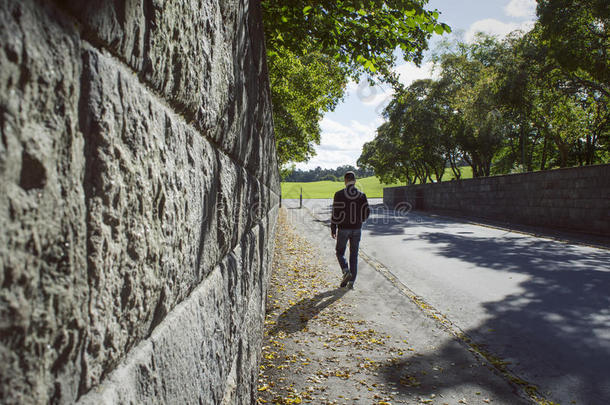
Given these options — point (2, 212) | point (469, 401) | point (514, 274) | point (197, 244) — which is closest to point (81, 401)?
point (2, 212)

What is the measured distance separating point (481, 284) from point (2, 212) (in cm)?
776

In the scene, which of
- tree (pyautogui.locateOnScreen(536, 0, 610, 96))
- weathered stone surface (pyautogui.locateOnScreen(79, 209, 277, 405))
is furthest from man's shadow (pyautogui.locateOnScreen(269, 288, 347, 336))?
tree (pyautogui.locateOnScreen(536, 0, 610, 96))

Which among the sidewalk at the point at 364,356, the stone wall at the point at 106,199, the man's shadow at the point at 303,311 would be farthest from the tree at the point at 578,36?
the stone wall at the point at 106,199

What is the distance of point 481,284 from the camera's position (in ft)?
23.9

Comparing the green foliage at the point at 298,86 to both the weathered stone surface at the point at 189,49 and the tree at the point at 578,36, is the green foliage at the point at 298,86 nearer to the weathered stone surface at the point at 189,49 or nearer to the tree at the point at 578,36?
the tree at the point at 578,36

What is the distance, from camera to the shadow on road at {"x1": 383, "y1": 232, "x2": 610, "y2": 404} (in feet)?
12.4

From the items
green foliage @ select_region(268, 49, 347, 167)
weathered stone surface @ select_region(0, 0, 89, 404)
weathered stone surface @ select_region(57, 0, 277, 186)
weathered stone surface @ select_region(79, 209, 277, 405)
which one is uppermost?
green foliage @ select_region(268, 49, 347, 167)

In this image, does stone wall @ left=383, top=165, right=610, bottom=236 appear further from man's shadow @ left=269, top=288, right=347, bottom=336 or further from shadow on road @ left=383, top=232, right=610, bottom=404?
man's shadow @ left=269, top=288, right=347, bottom=336

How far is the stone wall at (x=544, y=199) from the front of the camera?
46.0 ft

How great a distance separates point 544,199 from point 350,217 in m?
12.9

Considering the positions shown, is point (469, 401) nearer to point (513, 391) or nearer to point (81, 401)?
point (513, 391)

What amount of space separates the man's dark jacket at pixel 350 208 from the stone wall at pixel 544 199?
1034 centimetres

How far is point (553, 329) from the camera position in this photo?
4.98 metres

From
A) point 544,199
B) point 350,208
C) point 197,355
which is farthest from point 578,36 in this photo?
point 197,355
